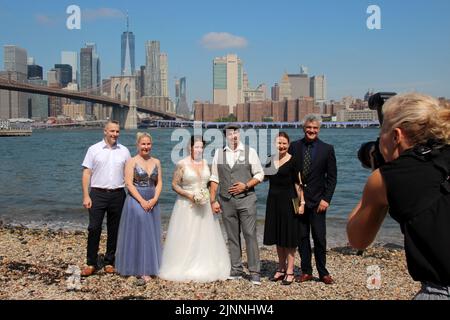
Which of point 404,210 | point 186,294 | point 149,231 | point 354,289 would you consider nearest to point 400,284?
point 354,289

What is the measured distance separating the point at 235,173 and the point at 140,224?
1.09 meters

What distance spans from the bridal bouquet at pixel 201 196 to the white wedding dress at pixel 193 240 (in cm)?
5

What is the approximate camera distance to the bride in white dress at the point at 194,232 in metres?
5.05

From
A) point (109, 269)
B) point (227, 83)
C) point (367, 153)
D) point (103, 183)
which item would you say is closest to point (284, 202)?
point (103, 183)

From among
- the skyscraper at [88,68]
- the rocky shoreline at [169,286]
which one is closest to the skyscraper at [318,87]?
the skyscraper at [88,68]

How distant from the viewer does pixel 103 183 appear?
5207mm

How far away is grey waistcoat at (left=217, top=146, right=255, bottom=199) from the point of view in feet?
16.6

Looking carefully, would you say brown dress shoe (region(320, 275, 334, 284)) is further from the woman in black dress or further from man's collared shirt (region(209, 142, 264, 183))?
man's collared shirt (region(209, 142, 264, 183))

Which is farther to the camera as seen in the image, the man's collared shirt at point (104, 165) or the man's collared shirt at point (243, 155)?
the man's collared shirt at point (104, 165)

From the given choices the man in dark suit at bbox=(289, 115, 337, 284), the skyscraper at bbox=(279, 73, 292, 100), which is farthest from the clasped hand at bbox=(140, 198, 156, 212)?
the skyscraper at bbox=(279, 73, 292, 100)

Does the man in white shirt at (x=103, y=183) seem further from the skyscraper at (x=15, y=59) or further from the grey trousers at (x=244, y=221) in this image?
the skyscraper at (x=15, y=59)

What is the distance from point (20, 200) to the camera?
50.4ft

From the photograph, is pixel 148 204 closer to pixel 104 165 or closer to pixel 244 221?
pixel 104 165

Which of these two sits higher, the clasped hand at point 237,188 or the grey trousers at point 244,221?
the clasped hand at point 237,188
